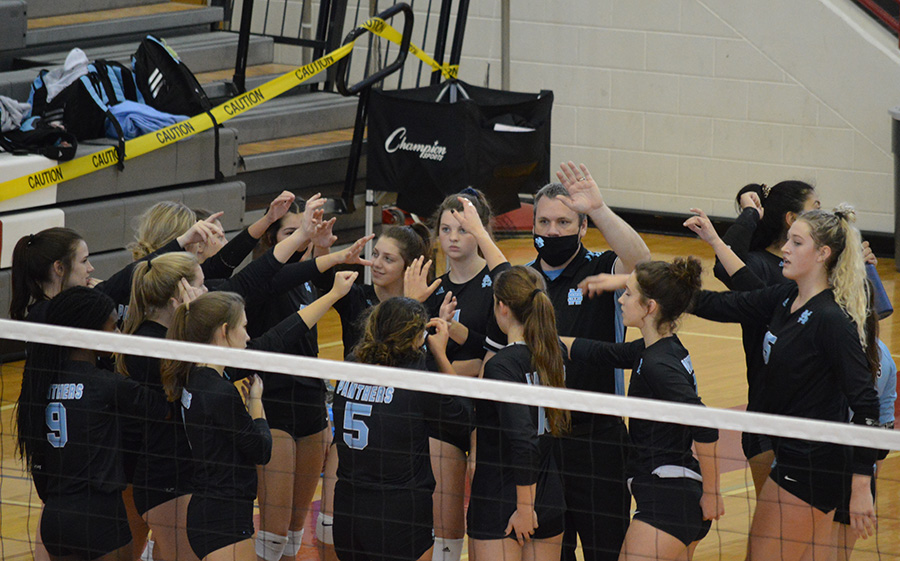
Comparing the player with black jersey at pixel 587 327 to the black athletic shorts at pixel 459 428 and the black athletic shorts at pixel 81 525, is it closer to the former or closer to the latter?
the black athletic shorts at pixel 459 428

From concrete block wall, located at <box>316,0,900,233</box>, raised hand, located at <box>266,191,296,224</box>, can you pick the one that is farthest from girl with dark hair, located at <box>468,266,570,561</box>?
concrete block wall, located at <box>316,0,900,233</box>

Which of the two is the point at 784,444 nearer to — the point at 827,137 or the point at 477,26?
the point at 827,137

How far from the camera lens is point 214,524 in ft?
13.0

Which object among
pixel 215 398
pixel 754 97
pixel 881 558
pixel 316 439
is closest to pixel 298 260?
pixel 316 439

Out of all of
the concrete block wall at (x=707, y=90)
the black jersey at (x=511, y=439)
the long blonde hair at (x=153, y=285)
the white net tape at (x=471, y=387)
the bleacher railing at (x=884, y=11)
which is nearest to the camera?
the white net tape at (x=471, y=387)

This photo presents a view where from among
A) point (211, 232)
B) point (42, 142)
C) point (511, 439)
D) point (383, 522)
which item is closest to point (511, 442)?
point (511, 439)

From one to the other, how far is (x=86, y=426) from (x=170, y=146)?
4479mm

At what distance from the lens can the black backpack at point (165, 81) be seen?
8375mm

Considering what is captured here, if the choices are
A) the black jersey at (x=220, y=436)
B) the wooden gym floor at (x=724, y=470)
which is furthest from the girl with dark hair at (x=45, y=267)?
the black jersey at (x=220, y=436)

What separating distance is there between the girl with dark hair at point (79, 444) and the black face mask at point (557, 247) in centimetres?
159

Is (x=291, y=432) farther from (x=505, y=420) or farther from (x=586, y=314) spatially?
(x=586, y=314)

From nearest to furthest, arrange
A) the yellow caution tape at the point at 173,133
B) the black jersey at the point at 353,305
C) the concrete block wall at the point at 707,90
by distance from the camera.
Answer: the black jersey at the point at 353,305
the yellow caution tape at the point at 173,133
the concrete block wall at the point at 707,90

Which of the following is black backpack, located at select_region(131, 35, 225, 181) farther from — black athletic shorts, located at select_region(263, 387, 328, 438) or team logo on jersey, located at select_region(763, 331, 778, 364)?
team logo on jersey, located at select_region(763, 331, 778, 364)

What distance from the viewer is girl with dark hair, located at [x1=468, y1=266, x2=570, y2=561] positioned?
401cm
